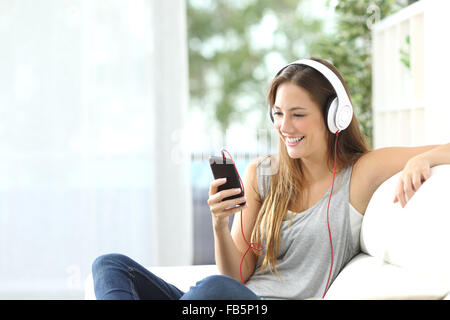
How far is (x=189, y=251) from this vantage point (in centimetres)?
265

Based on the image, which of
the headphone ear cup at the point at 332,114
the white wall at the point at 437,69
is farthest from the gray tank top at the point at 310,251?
the white wall at the point at 437,69

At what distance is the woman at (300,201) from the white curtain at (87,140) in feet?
4.26

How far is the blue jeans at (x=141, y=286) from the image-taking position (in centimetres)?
93

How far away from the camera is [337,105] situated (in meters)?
1.28

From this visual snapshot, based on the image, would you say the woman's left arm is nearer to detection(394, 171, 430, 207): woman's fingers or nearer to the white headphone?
detection(394, 171, 430, 207): woman's fingers

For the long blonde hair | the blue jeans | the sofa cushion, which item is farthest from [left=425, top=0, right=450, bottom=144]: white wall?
the blue jeans

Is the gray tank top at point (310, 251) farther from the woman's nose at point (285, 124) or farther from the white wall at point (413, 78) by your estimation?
the white wall at point (413, 78)

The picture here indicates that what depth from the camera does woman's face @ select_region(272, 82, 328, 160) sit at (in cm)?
130

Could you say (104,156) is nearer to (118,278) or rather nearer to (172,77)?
(172,77)

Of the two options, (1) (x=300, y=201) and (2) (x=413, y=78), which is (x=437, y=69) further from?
(1) (x=300, y=201)

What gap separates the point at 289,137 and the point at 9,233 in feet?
5.96

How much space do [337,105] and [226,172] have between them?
1.14 ft

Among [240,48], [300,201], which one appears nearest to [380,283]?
[300,201]
